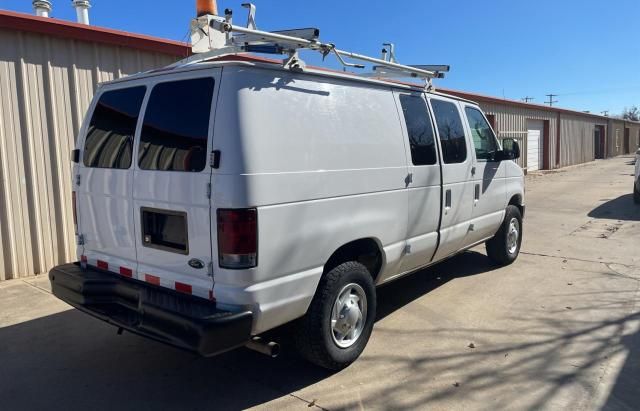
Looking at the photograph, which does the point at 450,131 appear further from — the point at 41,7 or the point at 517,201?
the point at 41,7

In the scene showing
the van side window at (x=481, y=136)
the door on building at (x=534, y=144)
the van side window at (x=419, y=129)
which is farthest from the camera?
the door on building at (x=534, y=144)

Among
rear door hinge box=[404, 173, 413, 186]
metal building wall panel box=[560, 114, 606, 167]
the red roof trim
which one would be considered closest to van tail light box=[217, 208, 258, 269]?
rear door hinge box=[404, 173, 413, 186]

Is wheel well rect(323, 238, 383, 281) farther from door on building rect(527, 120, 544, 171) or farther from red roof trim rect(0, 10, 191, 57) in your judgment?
door on building rect(527, 120, 544, 171)

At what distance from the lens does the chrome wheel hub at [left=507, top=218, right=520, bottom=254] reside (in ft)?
22.4

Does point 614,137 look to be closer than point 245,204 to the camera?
No

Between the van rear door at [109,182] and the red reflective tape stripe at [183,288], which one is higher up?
the van rear door at [109,182]

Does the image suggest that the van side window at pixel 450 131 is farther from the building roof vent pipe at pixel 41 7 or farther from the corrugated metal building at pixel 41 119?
the building roof vent pipe at pixel 41 7

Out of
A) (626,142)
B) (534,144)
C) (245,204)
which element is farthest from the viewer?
(626,142)

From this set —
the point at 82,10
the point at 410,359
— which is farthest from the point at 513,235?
the point at 82,10

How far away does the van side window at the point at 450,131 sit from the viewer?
203 inches

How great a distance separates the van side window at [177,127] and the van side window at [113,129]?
183 millimetres

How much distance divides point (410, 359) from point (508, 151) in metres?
3.31

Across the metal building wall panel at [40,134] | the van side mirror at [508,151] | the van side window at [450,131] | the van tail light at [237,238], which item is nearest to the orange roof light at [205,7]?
the van tail light at [237,238]

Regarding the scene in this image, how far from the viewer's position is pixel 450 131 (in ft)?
17.5
